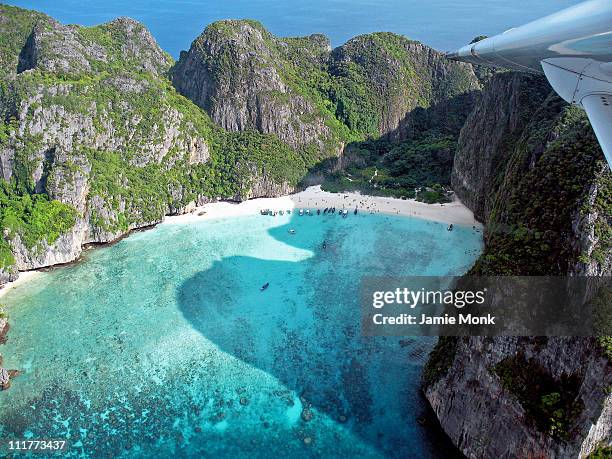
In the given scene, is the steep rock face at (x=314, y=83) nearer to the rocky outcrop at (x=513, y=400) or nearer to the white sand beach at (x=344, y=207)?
the white sand beach at (x=344, y=207)

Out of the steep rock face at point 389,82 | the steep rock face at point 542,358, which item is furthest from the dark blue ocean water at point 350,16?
the steep rock face at point 542,358

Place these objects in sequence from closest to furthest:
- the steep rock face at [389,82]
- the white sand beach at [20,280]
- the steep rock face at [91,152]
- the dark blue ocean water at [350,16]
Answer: the white sand beach at [20,280] < the steep rock face at [91,152] < the steep rock face at [389,82] < the dark blue ocean water at [350,16]

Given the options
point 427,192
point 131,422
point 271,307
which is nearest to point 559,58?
point 131,422

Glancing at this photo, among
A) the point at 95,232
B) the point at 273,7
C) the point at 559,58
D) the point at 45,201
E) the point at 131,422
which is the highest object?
the point at 273,7

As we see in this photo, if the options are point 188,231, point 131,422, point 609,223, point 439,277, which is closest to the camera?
point 609,223

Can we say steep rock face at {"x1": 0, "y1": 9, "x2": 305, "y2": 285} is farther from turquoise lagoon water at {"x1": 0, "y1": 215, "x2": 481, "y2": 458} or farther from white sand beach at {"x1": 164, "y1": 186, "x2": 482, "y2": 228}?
turquoise lagoon water at {"x1": 0, "y1": 215, "x2": 481, "y2": 458}

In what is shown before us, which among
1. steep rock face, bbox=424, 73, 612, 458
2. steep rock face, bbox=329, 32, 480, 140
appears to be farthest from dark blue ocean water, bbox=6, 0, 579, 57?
steep rock face, bbox=424, 73, 612, 458

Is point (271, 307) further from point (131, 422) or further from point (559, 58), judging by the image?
point (559, 58)
